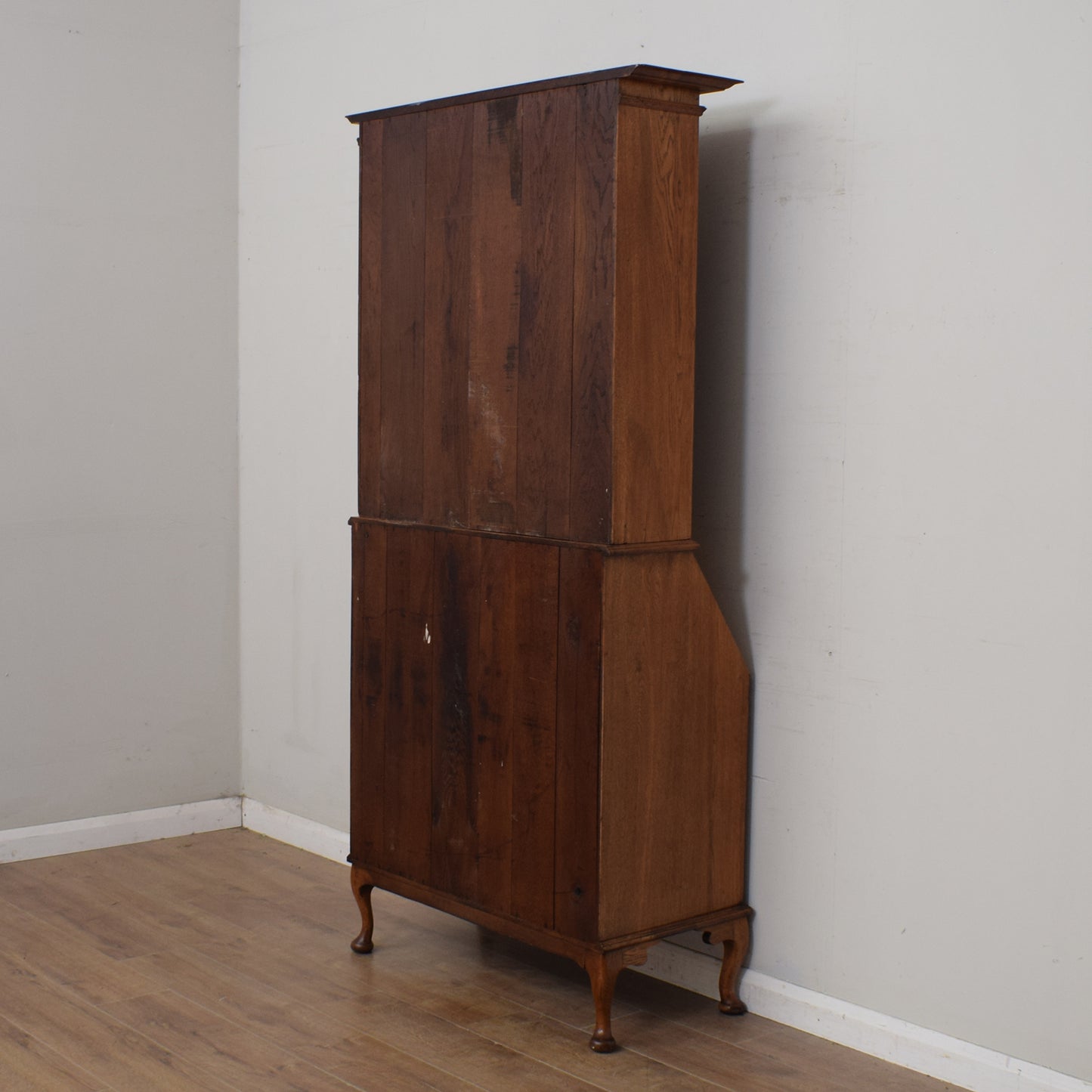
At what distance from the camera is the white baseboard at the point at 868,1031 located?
8.29 feet

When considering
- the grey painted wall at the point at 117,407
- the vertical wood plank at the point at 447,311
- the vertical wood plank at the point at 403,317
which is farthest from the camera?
the grey painted wall at the point at 117,407

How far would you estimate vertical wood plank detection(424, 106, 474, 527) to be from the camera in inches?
114

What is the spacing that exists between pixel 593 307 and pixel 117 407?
6.59ft

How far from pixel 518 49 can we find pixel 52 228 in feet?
4.90

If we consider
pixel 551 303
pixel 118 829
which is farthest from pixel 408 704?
pixel 118 829

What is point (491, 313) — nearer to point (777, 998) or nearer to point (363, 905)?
point (363, 905)

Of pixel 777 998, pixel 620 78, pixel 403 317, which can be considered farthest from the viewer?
pixel 403 317

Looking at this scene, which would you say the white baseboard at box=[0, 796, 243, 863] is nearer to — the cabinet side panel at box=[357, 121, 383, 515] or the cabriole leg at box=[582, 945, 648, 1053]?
the cabinet side panel at box=[357, 121, 383, 515]

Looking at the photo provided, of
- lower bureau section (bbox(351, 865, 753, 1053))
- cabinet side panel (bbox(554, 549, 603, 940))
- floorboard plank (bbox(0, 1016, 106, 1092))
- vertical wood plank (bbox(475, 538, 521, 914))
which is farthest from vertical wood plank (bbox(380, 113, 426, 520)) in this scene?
floorboard plank (bbox(0, 1016, 106, 1092))

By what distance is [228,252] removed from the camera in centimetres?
435

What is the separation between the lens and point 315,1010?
2.95 metres

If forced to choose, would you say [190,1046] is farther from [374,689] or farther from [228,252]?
[228,252]

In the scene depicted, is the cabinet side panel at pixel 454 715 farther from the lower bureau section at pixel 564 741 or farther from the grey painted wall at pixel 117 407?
the grey painted wall at pixel 117 407

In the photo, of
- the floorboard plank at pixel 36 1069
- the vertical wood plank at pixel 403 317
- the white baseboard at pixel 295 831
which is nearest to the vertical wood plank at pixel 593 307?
the vertical wood plank at pixel 403 317
